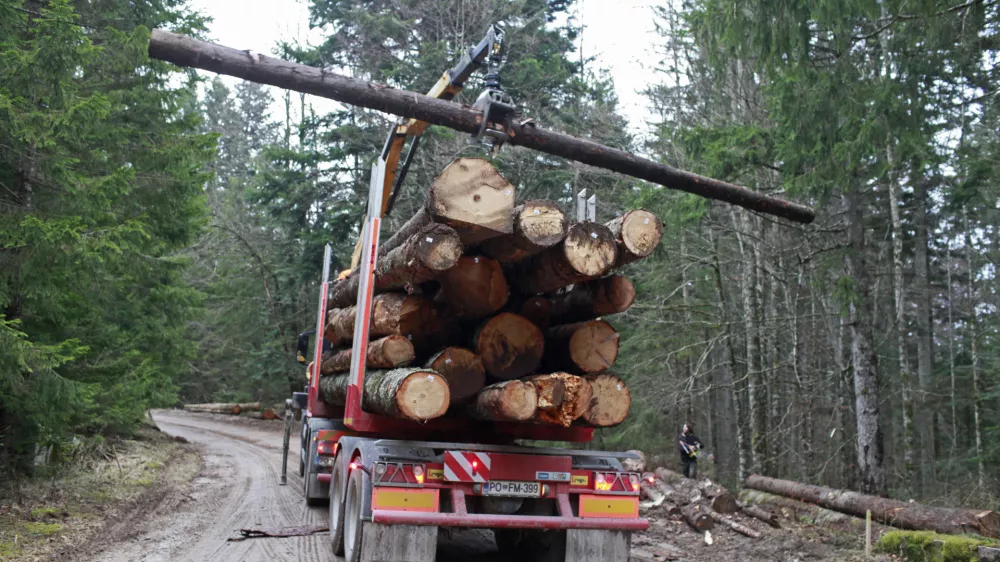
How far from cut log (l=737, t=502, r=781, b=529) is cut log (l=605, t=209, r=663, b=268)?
5790 mm

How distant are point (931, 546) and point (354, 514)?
18.5ft

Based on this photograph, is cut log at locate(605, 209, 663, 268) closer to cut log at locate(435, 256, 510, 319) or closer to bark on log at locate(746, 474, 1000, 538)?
cut log at locate(435, 256, 510, 319)

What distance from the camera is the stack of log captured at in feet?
18.2

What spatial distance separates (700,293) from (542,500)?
48.9 feet

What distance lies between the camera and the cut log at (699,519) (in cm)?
948

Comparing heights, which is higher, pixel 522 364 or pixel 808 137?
pixel 808 137

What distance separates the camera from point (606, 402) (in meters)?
6.32

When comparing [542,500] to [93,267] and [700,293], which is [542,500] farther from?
[700,293]

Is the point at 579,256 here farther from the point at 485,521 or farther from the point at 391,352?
the point at 485,521

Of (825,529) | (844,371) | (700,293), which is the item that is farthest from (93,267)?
(700,293)

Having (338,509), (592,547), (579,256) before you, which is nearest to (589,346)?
(579,256)

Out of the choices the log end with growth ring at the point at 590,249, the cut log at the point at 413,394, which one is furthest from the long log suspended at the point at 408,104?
the cut log at the point at 413,394

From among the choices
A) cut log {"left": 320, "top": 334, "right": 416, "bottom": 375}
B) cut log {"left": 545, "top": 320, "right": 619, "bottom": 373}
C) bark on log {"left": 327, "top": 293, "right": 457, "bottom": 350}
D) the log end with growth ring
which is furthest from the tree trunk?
cut log {"left": 320, "top": 334, "right": 416, "bottom": 375}

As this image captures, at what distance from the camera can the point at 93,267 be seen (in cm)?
867
